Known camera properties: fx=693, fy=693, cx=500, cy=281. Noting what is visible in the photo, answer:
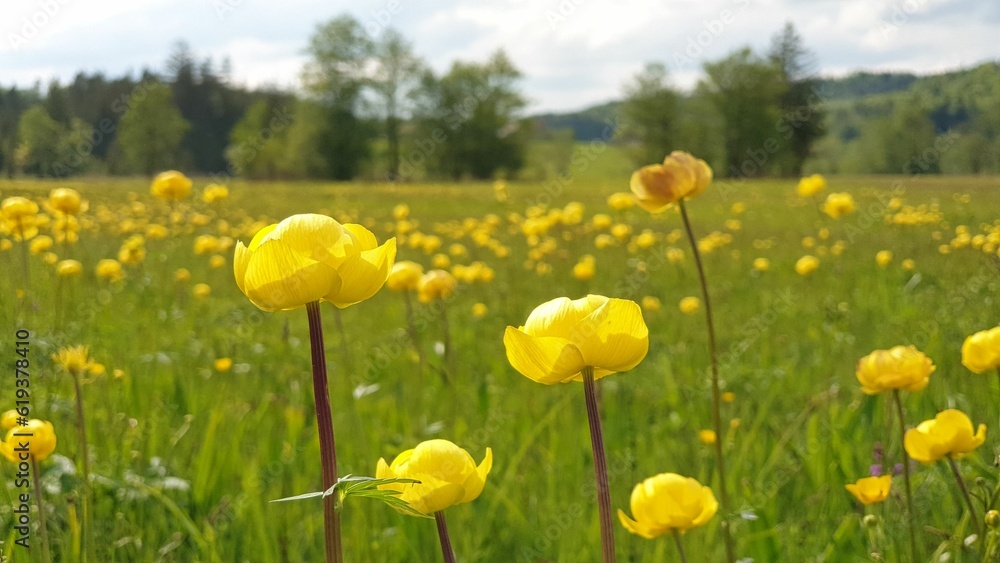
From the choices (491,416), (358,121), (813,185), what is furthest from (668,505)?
(358,121)

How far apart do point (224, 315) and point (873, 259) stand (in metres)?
4.82

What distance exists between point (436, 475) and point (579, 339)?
0.62 ft

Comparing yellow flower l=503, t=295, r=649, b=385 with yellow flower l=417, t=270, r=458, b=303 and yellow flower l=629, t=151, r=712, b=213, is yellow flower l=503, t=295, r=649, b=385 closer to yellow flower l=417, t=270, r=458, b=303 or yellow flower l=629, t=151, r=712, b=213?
yellow flower l=629, t=151, r=712, b=213

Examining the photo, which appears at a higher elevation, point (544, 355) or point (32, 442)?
point (544, 355)

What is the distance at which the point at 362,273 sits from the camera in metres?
0.60

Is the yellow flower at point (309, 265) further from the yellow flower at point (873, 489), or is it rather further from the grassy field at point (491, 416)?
the yellow flower at point (873, 489)

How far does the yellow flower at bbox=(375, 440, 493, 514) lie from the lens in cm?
66

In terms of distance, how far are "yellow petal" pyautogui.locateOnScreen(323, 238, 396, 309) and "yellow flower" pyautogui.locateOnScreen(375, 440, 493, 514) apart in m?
0.16

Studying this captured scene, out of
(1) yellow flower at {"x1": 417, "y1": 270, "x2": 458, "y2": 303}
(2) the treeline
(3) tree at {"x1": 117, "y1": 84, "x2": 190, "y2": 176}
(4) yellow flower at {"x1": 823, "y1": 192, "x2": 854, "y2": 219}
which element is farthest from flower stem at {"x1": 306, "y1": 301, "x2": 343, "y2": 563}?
(2) the treeline

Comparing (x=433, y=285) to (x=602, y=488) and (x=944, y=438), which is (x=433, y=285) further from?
(x=602, y=488)

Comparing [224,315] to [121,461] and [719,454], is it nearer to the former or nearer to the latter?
[121,461]

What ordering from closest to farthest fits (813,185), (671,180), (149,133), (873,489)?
1. (873,489)
2. (671,180)
3. (813,185)
4. (149,133)

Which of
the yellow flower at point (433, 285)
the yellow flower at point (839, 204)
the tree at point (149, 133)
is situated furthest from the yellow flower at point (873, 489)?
the tree at point (149, 133)

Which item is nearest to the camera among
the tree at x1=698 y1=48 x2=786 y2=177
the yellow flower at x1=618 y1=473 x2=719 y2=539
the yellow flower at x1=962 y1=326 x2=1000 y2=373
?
the yellow flower at x1=618 y1=473 x2=719 y2=539
